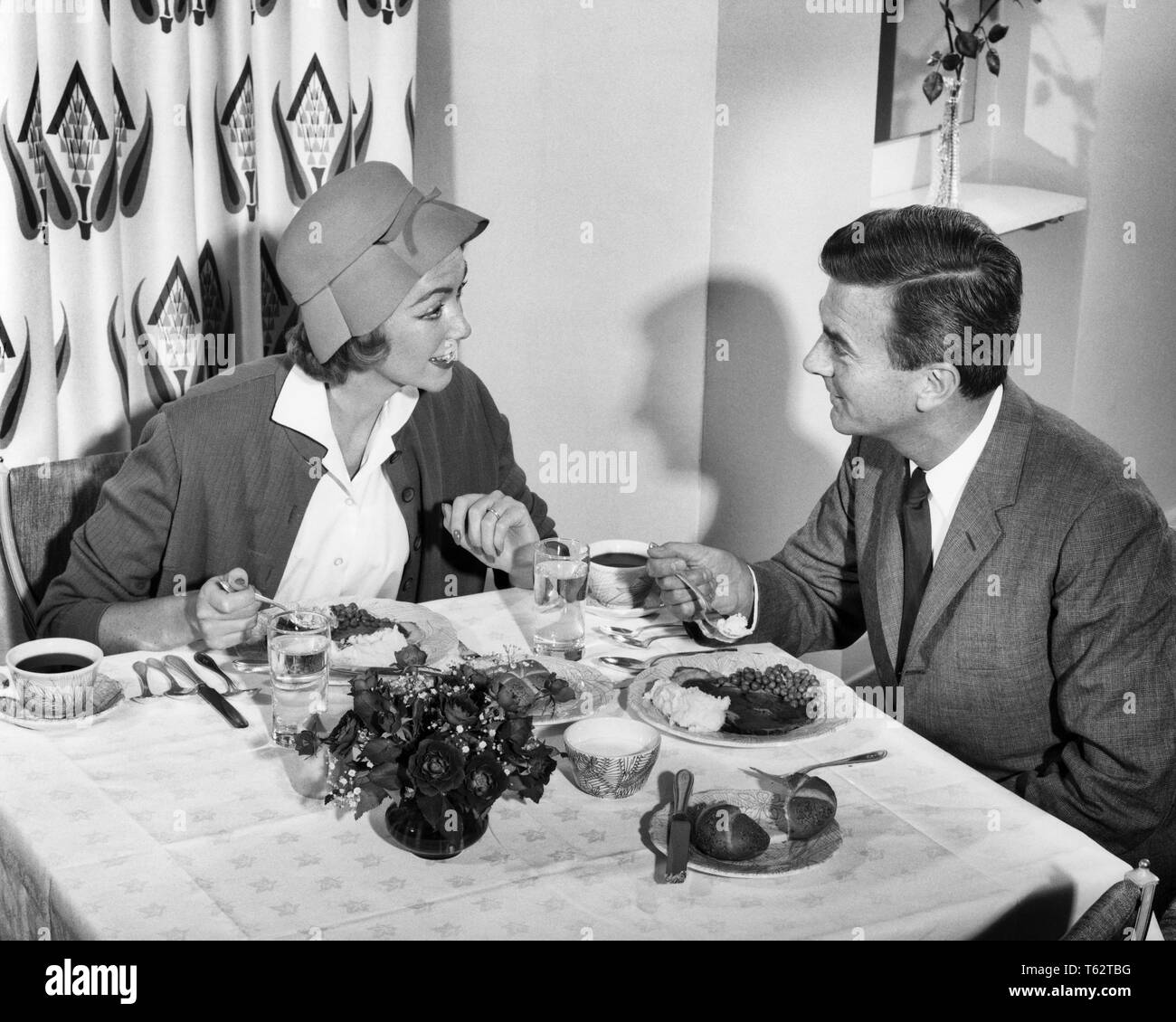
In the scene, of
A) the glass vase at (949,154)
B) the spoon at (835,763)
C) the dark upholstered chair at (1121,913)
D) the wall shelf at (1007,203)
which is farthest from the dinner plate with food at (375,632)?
the glass vase at (949,154)

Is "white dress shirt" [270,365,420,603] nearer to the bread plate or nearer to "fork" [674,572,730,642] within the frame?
"fork" [674,572,730,642]

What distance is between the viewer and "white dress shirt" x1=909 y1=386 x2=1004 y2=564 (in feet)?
6.97

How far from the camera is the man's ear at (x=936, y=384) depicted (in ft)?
6.78

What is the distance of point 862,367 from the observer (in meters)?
2.14

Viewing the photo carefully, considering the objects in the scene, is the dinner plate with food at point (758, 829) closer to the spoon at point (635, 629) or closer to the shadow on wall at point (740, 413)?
the spoon at point (635, 629)

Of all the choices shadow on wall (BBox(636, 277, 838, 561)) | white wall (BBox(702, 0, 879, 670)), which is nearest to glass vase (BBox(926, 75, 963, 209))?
white wall (BBox(702, 0, 879, 670))

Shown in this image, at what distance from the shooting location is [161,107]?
8.92 ft

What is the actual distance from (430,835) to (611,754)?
251 mm

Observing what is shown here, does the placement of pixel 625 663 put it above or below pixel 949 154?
below

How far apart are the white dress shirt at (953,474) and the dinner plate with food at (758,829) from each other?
24.3 inches

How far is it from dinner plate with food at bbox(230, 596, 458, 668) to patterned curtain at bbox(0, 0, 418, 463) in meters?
0.85

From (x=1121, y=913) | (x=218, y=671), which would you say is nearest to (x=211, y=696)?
(x=218, y=671)

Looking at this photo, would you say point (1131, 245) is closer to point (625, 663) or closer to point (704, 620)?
point (704, 620)
